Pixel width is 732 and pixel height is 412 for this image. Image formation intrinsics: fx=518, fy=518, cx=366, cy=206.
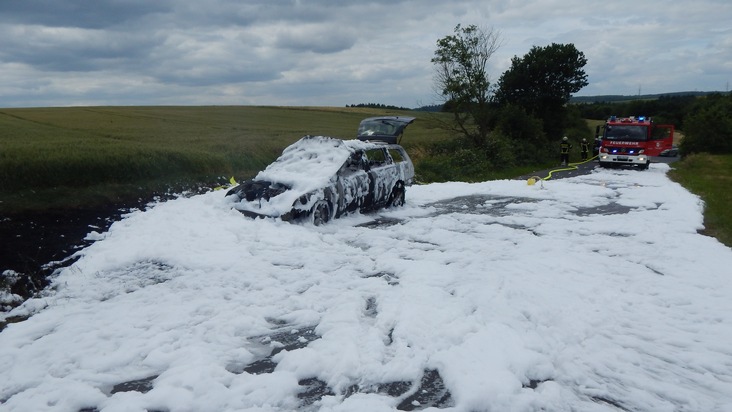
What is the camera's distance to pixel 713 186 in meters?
16.6

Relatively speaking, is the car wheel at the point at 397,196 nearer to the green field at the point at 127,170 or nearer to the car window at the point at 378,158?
the car window at the point at 378,158

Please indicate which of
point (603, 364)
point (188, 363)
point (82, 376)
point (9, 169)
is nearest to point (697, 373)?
point (603, 364)

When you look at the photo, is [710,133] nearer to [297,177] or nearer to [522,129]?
[522,129]

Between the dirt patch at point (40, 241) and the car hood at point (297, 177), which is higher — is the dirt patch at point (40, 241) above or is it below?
below

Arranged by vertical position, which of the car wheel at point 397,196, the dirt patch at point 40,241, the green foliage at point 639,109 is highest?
the green foliage at point 639,109

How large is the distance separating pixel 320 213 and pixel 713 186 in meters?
14.2

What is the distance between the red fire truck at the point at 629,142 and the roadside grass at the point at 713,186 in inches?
57.7

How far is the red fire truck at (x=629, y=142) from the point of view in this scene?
22781 mm

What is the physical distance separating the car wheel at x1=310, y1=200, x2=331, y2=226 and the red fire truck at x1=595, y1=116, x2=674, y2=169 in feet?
60.9

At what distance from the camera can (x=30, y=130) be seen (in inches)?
866

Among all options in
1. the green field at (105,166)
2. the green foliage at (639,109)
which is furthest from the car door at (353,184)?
the green foliage at (639,109)

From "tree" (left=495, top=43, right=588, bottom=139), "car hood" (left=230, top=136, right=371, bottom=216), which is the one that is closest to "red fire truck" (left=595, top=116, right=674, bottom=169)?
"tree" (left=495, top=43, right=588, bottom=139)

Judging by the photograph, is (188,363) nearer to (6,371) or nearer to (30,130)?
(6,371)

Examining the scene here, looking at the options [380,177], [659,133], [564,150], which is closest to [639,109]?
[659,133]
